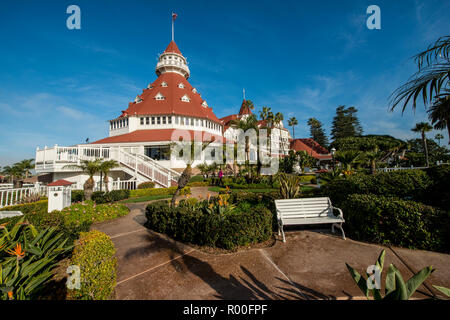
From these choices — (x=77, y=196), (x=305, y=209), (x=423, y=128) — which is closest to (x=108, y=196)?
(x=77, y=196)

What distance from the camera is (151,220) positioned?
228 inches

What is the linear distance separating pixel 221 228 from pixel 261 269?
1261 mm

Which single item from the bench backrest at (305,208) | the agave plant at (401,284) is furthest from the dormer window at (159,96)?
the agave plant at (401,284)

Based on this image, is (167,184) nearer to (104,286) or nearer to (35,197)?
(35,197)

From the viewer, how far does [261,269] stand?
3.31 m

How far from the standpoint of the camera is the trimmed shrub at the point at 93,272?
7.12ft

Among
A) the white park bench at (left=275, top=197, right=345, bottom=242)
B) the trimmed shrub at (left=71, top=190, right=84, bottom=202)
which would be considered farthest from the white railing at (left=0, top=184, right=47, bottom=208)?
the white park bench at (left=275, top=197, right=345, bottom=242)

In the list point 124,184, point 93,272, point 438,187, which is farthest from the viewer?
point 124,184

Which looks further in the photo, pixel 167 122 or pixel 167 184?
pixel 167 122

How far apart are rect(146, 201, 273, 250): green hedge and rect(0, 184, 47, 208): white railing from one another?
8.93 m

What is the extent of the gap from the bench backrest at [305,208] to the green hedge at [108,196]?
988 centimetres

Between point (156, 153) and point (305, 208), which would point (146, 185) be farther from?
point (156, 153)
